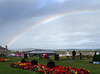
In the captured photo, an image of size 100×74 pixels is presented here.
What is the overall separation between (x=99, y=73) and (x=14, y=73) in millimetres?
7172

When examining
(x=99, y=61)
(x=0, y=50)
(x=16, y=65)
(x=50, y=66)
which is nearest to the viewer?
(x=50, y=66)

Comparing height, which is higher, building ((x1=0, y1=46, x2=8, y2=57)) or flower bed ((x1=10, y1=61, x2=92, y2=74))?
building ((x1=0, y1=46, x2=8, y2=57))

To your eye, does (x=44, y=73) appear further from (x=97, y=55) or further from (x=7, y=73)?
(x=97, y=55)

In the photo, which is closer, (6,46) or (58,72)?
(58,72)

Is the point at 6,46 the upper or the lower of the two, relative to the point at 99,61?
upper

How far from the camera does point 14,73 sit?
12.4 m

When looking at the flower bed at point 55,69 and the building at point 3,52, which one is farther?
the building at point 3,52

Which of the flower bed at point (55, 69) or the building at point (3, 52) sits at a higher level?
the building at point (3, 52)

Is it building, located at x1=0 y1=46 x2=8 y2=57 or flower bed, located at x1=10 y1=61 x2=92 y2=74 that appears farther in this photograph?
building, located at x1=0 y1=46 x2=8 y2=57

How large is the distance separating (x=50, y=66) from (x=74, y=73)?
121 inches

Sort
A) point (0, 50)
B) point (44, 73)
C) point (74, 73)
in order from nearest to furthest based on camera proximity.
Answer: point (74, 73), point (44, 73), point (0, 50)

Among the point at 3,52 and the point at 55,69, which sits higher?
the point at 3,52

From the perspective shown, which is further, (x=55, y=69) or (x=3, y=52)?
(x=3, y=52)

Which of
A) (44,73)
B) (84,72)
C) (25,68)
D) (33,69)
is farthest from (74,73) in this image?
(25,68)
